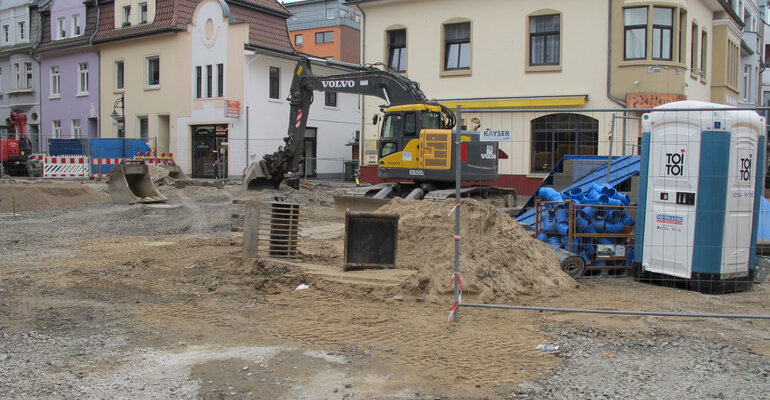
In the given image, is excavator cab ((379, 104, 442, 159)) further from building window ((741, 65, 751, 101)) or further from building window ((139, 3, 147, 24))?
building window ((741, 65, 751, 101))

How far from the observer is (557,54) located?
77.5ft

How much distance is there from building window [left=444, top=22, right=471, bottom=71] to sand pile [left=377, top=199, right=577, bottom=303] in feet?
55.1

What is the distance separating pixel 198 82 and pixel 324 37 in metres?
21.6

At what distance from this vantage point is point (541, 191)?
10.0m

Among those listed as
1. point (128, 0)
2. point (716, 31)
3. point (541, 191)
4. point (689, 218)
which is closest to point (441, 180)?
point (541, 191)

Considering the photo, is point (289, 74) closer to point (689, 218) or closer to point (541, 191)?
point (541, 191)

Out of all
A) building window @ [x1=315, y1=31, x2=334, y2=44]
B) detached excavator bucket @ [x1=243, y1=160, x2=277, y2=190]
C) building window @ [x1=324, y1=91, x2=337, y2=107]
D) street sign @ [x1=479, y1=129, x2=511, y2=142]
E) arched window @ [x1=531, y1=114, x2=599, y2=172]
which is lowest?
detached excavator bucket @ [x1=243, y1=160, x2=277, y2=190]

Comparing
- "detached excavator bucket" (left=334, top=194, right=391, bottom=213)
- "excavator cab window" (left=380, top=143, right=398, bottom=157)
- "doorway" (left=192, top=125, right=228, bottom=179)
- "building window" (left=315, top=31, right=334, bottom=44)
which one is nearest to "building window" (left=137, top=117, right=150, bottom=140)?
"doorway" (left=192, top=125, right=228, bottom=179)

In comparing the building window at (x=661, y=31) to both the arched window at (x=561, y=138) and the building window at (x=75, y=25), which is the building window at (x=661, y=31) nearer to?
the arched window at (x=561, y=138)

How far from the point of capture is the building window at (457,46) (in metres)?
25.3

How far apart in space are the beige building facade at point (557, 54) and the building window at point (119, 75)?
640 inches

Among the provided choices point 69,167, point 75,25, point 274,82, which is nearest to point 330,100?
point 274,82

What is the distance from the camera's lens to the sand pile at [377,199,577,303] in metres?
7.56

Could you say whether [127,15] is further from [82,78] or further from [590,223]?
[590,223]
